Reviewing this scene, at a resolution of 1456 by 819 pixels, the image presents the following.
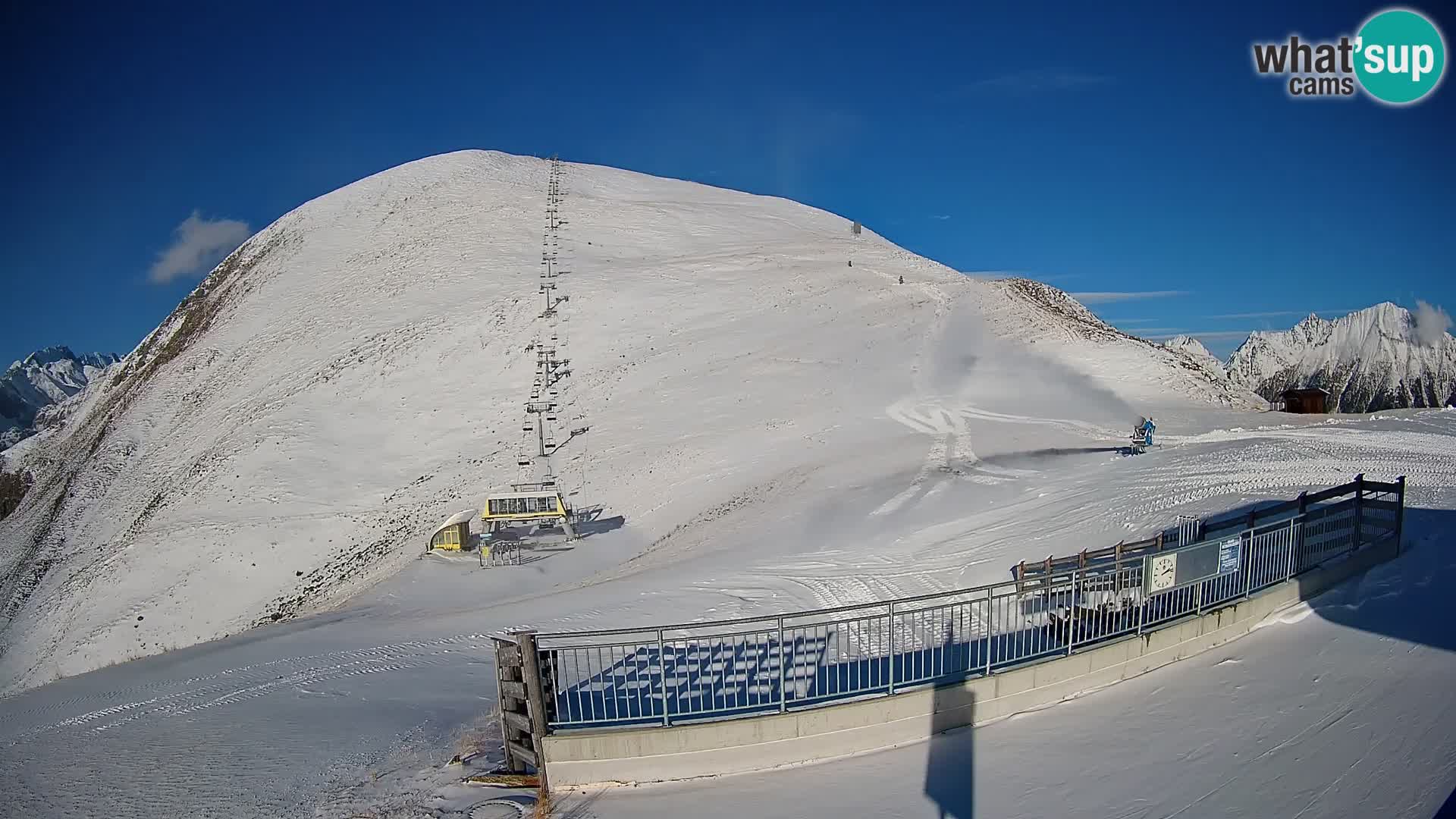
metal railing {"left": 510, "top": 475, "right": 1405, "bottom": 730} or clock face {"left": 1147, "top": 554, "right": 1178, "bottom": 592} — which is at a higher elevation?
clock face {"left": 1147, "top": 554, "right": 1178, "bottom": 592}

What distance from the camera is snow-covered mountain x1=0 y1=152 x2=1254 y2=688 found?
2995 cm

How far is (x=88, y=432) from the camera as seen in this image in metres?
49.1

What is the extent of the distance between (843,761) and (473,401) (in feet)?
115

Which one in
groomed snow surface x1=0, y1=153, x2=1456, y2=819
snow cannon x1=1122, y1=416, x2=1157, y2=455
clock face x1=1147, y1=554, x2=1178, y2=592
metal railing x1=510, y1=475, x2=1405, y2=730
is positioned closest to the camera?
groomed snow surface x1=0, y1=153, x2=1456, y2=819

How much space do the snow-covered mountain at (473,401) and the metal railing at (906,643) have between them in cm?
1132

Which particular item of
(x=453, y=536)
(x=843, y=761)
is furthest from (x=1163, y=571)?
(x=453, y=536)

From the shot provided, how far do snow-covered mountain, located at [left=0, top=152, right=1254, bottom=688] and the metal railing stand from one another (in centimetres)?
1132

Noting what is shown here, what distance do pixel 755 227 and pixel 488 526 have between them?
47.7 metres

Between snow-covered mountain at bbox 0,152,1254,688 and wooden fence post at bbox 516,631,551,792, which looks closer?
wooden fence post at bbox 516,631,551,792

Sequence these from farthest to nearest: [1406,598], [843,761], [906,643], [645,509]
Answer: [645,509]
[906,643]
[1406,598]
[843,761]

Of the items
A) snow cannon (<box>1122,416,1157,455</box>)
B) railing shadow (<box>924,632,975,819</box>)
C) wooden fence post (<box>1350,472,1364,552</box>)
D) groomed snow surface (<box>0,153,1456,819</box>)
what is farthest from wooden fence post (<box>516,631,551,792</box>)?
snow cannon (<box>1122,416,1157,455</box>)

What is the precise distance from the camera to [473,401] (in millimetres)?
40656

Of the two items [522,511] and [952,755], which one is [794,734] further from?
[522,511]

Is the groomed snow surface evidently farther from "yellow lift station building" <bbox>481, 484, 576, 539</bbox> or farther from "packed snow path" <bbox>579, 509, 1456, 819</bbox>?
"yellow lift station building" <bbox>481, 484, 576, 539</bbox>
